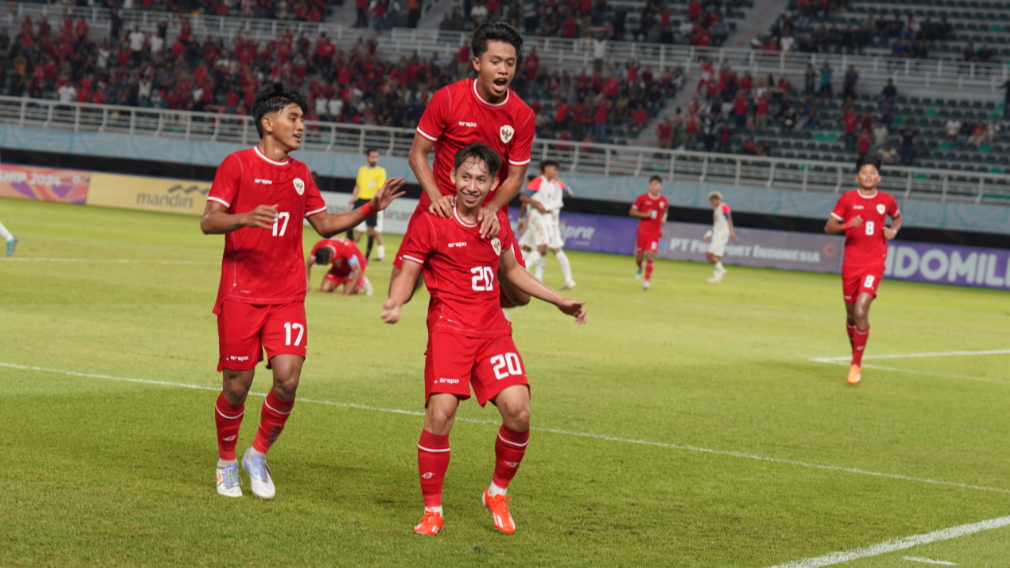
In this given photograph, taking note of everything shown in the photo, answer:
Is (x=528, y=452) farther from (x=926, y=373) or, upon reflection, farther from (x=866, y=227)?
(x=926, y=373)

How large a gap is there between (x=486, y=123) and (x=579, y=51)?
37.1 metres

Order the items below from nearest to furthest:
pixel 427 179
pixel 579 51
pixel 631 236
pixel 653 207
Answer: pixel 427 179
pixel 653 207
pixel 631 236
pixel 579 51

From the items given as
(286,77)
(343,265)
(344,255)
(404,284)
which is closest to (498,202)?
(404,284)

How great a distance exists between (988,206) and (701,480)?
2879cm

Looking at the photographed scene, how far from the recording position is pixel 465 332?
19.3 feet

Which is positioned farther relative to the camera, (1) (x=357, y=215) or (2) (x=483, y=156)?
(1) (x=357, y=215)

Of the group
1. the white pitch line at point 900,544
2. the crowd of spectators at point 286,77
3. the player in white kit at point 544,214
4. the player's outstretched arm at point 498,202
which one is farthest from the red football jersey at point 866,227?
the crowd of spectators at point 286,77

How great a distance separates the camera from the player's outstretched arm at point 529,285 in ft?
19.8

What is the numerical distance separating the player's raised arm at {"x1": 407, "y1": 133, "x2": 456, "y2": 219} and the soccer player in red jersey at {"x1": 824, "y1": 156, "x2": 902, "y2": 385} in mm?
7097

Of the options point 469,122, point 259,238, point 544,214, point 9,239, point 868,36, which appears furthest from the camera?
point 868,36

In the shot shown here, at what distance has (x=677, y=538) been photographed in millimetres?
5855

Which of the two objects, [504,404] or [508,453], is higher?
[504,404]

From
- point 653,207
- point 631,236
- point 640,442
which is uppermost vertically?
point 640,442

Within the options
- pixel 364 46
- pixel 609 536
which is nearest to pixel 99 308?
pixel 609 536
